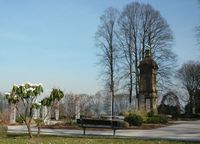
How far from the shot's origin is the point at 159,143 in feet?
48.2

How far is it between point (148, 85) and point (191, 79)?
2669 centimetres

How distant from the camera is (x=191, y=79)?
67.1 meters

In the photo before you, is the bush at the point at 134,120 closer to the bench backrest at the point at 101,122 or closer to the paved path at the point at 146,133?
the paved path at the point at 146,133

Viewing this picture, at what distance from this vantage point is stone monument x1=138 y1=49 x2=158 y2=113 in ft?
139

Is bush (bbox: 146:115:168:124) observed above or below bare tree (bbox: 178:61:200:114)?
below

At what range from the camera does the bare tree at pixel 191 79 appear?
214 ft

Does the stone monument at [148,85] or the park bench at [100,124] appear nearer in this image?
the park bench at [100,124]

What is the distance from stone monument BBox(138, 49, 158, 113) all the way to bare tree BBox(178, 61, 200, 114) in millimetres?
22738

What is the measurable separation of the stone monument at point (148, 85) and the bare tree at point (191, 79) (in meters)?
22.7

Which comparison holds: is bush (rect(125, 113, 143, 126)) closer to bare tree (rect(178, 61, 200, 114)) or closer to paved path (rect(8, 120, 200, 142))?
paved path (rect(8, 120, 200, 142))

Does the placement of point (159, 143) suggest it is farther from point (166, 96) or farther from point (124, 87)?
point (166, 96)

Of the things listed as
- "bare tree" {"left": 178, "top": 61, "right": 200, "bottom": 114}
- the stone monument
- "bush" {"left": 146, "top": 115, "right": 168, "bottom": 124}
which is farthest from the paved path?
"bare tree" {"left": 178, "top": 61, "right": 200, "bottom": 114}

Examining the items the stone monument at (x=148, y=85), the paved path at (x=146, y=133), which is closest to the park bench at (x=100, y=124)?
the paved path at (x=146, y=133)

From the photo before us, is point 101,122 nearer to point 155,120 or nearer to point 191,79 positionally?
point 155,120
